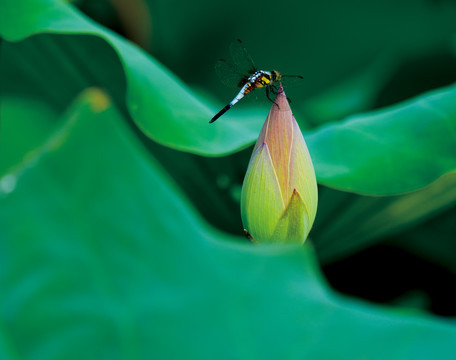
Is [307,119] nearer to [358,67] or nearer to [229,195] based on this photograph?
[358,67]

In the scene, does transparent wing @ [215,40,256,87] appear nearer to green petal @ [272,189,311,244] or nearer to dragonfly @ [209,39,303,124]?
dragonfly @ [209,39,303,124]

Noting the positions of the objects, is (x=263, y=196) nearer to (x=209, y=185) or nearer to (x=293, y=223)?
(x=293, y=223)

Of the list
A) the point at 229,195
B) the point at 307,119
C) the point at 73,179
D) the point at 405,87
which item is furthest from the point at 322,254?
the point at 73,179

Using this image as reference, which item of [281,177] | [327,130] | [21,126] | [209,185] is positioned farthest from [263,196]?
[21,126]

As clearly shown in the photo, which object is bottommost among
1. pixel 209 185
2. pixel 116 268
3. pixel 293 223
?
pixel 209 185

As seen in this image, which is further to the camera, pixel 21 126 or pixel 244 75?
pixel 21 126

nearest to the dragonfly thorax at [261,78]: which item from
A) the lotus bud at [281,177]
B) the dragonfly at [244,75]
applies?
the dragonfly at [244,75]

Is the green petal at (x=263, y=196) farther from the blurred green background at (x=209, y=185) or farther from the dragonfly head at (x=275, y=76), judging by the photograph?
the dragonfly head at (x=275, y=76)
